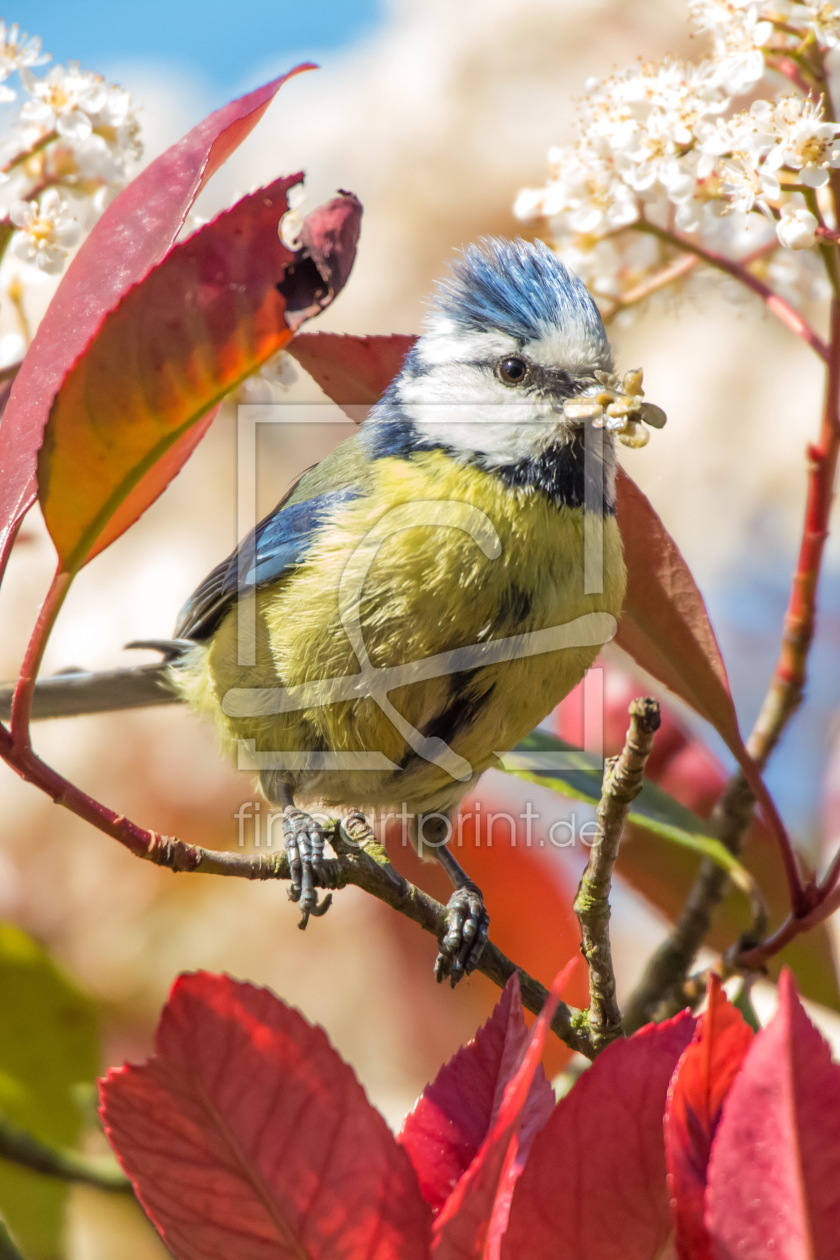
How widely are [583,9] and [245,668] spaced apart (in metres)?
2.44

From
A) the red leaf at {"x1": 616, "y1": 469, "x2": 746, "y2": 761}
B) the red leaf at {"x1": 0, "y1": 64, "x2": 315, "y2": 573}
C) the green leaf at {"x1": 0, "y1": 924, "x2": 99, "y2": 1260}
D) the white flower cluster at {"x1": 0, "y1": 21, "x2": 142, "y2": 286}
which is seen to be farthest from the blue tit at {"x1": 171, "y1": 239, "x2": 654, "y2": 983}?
the red leaf at {"x1": 0, "y1": 64, "x2": 315, "y2": 573}

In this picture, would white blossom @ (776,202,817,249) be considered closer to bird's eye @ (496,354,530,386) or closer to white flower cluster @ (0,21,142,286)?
bird's eye @ (496,354,530,386)

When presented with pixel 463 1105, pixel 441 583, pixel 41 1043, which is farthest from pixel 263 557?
pixel 463 1105

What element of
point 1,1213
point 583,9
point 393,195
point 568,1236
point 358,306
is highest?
point 583,9

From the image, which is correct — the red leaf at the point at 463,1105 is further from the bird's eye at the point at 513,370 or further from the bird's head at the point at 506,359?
the bird's eye at the point at 513,370

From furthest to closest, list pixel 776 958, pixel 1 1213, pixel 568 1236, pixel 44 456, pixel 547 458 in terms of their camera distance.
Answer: pixel 547 458, pixel 776 958, pixel 1 1213, pixel 44 456, pixel 568 1236

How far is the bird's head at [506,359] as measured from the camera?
166cm

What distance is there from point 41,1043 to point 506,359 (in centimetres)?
102

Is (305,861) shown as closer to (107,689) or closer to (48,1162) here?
(48,1162)

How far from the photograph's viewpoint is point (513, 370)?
1.74 meters

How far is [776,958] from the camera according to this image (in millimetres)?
1513

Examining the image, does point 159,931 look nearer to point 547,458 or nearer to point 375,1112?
point 547,458

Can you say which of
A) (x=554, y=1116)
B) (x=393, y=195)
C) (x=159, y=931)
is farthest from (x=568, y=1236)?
(x=393, y=195)

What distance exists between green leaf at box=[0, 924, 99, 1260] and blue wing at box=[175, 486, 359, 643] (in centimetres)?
51
